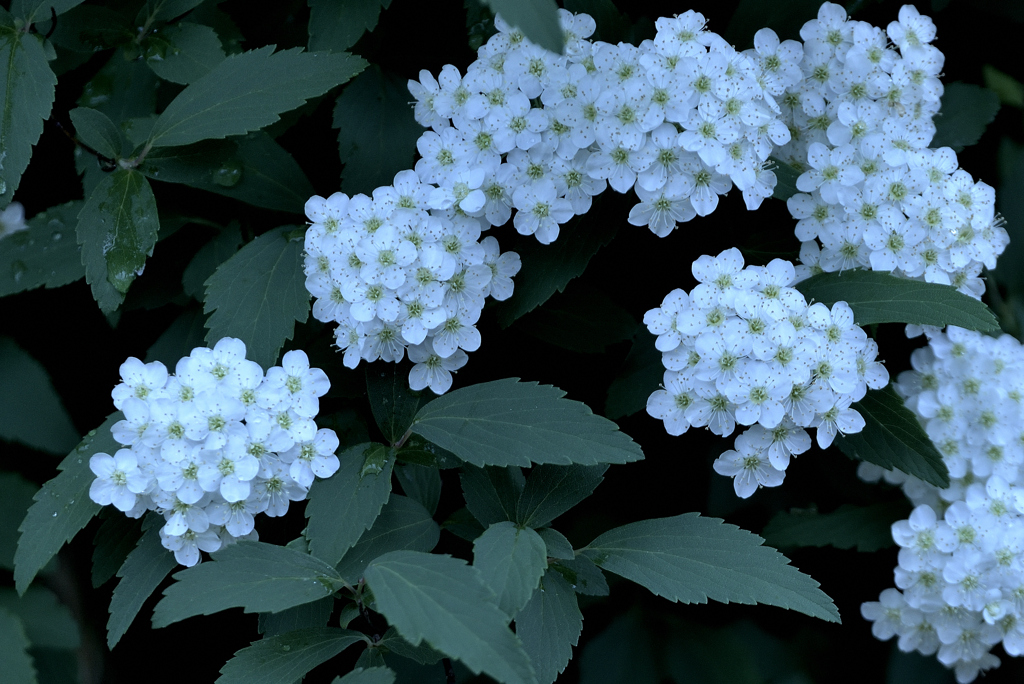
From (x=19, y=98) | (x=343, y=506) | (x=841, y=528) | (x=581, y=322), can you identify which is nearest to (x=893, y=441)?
(x=841, y=528)

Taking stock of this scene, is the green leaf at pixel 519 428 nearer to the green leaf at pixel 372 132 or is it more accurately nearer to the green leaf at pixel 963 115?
the green leaf at pixel 372 132

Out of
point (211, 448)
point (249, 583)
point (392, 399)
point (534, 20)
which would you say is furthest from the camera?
point (392, 399)

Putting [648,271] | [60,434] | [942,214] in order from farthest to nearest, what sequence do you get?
[648,271] < [60,434] < [942,214]

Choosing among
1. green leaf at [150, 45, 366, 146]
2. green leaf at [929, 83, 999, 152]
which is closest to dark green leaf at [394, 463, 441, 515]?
green leaf at [150, 45, 366, 146]

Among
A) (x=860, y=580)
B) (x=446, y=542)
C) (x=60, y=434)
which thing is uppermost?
(x=60, y=434)

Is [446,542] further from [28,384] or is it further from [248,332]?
[28,384]

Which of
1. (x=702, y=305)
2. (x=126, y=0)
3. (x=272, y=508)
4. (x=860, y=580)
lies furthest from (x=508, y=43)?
(x=860, y=580)

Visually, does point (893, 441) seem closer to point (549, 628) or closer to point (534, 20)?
point (549, 628)
